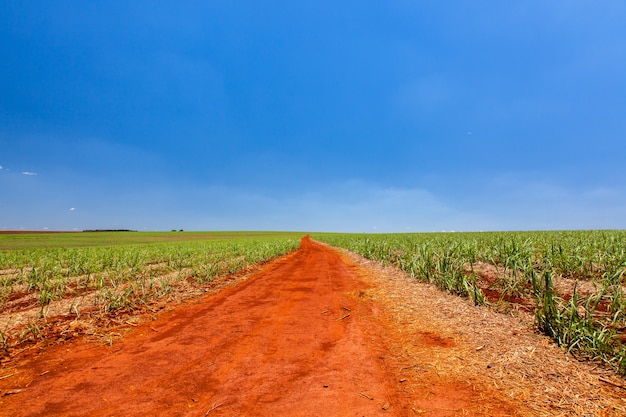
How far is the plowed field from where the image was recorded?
3264mm

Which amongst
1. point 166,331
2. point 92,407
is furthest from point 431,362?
point 166,331

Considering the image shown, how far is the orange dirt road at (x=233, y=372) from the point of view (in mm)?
3262

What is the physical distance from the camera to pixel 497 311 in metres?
6.73

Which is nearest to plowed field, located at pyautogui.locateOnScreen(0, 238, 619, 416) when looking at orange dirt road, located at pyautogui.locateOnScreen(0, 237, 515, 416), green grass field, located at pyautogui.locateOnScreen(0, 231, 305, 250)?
orange dirt road, located at pyautogui.locateOnScreen(0, 237, 515, 416)

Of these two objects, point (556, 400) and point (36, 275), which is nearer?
point (556, 400)

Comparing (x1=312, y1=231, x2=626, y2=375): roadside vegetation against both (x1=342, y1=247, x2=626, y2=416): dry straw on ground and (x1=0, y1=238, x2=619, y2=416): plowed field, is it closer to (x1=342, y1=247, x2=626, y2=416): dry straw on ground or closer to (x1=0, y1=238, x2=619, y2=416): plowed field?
(x1=342, y1=247, x2=626, y2=416): dry straw on ground

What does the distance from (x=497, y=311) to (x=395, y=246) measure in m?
13.1

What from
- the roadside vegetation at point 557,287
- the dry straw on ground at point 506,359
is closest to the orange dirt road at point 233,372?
the dry straw on ground at point 506,359

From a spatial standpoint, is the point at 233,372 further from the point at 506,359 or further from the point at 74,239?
the point at 74,239

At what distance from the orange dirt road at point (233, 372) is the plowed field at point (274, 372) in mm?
15

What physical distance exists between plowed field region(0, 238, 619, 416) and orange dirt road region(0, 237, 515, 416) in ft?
0.05

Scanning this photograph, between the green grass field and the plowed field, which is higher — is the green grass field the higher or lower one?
the higher one

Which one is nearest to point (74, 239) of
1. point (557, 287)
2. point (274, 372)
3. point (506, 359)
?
point (274, 372)

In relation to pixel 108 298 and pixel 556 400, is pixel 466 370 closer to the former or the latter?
pixel 556 400
